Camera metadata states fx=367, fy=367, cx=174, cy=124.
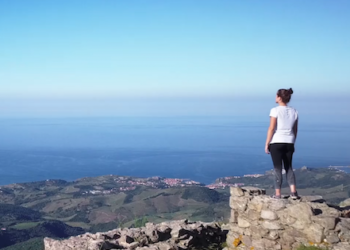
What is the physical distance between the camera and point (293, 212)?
777 centimetres

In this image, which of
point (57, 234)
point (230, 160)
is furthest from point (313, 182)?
point (230, 160)

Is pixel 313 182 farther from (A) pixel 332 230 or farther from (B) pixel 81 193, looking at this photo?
(A) pixel 332 230

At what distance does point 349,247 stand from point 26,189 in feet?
294

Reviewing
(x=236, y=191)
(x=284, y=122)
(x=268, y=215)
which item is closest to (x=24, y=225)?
(x=236, y=191)

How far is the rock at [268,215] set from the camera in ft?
26.5

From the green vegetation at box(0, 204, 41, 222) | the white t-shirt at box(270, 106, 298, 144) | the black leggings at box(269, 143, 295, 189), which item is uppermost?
the white t-shirt at box(270, 106, 298, 144)

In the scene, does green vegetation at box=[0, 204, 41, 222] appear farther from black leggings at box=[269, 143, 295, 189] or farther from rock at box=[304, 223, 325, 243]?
rock at box=[304, 223, 325, 243]

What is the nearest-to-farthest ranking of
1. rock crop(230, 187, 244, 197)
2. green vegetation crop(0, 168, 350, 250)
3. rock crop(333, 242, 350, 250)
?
1. rock crop(333, 242, 350, 250)
2. rock crop(230, 187, 244, 197)
3. green vegetation crop(0, 168, 350, 250)

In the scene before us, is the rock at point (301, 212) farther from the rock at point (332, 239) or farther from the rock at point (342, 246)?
the rock at point (342, 246)

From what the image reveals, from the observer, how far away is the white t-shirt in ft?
27.6

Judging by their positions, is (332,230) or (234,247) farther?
(234,247)

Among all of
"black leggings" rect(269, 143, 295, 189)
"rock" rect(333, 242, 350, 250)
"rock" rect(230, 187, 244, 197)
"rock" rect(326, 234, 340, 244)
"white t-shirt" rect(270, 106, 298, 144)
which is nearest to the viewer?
"rock" rect(333, 242, 350, 250)

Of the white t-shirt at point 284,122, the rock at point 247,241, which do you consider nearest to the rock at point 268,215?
the rock at point 247,241

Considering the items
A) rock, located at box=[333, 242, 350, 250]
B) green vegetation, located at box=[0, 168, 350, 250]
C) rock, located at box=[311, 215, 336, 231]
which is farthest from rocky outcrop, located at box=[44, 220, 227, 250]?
green vegetation, located at box=[0, 168, 350, 250]
